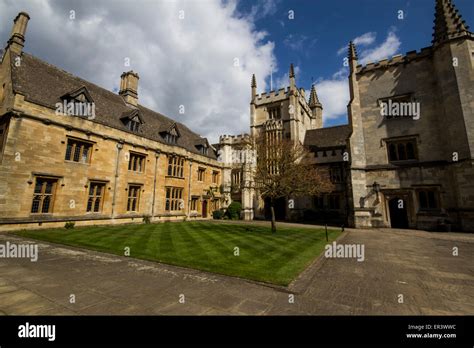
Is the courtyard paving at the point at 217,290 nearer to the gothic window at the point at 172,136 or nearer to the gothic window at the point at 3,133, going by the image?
the gothic window at the point at 3,133

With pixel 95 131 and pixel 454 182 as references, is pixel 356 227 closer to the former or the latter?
pixel 454 182

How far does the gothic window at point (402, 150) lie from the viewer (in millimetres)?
19516

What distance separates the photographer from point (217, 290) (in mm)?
4824

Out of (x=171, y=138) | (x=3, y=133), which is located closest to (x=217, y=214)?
(x=171, y=138)

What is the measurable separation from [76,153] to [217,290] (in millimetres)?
17212

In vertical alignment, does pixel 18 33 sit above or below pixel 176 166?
above

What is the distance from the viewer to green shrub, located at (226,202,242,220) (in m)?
29.3

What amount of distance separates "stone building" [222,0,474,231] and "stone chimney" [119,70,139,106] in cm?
2390

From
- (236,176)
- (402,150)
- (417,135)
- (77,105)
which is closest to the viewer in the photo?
(77,105)

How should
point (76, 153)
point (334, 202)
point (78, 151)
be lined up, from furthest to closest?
point (334, 202) → point (78, 151) → point (76, 153)

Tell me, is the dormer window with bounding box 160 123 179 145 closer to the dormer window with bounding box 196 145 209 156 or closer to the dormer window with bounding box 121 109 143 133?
the dormer window with bounding box 121 109 143 133

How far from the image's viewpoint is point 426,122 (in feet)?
62.4

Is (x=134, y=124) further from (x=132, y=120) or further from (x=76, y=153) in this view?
(x=76, y=153)

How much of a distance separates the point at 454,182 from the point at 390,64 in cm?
1245
